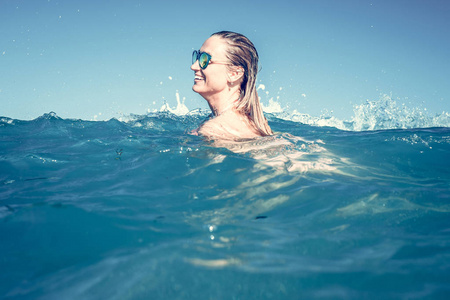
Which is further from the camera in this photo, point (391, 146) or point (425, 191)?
point (391, 146)

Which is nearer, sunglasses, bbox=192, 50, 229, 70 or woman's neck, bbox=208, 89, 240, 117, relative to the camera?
sunglasses, bbox=192, 50, 229, 70

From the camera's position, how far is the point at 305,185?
128 inches

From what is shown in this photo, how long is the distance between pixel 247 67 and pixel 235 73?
22cm

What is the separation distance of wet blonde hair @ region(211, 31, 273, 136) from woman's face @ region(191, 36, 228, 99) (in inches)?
4.1

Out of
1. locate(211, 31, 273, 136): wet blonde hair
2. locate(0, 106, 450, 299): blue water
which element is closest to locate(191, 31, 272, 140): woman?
locate(211, 31, 273, 136): wet blonde hair

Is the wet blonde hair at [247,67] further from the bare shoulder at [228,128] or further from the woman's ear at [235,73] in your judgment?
the bare shoulder at [228,128]

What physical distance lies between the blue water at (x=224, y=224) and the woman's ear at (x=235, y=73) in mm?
1149

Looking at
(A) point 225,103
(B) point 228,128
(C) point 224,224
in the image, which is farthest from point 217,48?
(C) point 224,224

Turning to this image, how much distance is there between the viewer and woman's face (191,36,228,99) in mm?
5051

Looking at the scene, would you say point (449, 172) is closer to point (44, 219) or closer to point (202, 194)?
point (202, 194)

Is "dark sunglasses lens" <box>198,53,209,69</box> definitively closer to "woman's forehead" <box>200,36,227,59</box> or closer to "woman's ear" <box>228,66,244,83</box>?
"woman's forehead" <box>200,36,227,59</box>

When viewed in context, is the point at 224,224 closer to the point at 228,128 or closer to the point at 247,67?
the point at 228,128

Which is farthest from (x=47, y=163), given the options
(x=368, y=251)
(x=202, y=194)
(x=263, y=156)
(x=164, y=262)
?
(x=368, y=251)

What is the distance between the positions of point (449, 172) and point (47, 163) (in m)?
4.98
